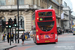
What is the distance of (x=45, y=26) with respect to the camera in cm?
2208

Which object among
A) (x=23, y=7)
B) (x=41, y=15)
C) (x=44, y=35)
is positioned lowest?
(x=44, y=35)

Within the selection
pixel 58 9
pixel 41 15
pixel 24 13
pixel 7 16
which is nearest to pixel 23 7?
pixel 24 13

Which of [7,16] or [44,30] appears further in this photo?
[7,16]

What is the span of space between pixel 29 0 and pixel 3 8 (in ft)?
21.4

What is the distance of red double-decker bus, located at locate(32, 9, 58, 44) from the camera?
72.2 ft

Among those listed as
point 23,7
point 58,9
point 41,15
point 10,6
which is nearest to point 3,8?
point 10,6

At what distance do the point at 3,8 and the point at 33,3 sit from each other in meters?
7.37

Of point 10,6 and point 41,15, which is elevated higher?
point 10,6

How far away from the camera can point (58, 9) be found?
8769cm

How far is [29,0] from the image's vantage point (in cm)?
4853

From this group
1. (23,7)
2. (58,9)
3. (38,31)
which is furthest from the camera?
(58,9)

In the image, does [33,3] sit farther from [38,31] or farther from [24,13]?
[38,31]

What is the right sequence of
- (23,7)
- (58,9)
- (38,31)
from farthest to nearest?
(58,9) < (23,7) < (38,31)

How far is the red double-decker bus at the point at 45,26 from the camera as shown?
72.2 ft
